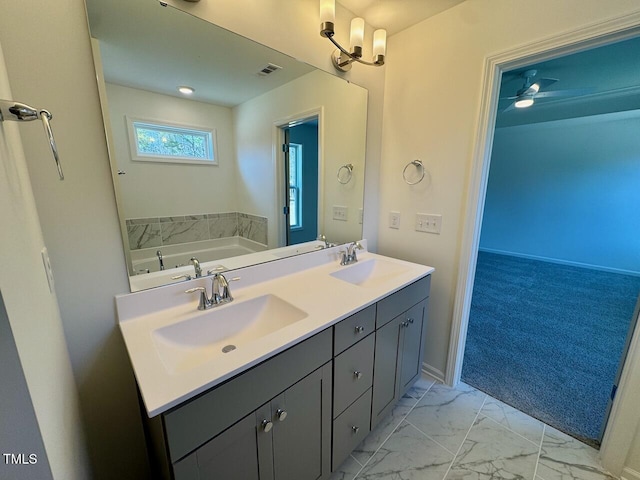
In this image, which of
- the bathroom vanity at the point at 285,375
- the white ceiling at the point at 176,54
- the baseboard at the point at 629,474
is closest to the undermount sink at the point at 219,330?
the bathroom vanity at the point at 285,375

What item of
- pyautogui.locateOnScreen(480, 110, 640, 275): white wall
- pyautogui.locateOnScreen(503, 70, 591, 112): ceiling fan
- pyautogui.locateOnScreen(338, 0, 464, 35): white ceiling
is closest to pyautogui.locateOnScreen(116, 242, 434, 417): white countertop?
pyautogui.locateOnScreen(338, 0, 464, 35): white ceiling

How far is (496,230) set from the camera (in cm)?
536

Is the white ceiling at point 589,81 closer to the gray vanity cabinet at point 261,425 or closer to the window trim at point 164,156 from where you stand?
the window trim at point 164,156

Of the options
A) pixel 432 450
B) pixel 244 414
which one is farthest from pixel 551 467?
pixel 244 414

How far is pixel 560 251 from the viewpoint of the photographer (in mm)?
4633

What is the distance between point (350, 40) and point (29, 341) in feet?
5.69

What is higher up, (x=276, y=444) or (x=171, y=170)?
(x=171, y=170)

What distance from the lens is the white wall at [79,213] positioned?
74 cm

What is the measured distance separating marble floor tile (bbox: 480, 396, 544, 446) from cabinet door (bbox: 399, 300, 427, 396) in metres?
0.48

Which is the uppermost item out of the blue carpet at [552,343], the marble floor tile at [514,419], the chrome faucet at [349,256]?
the chrome faucet at [349,256]

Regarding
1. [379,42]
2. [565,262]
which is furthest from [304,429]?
[565,262]

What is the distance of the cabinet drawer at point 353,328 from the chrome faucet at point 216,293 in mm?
498

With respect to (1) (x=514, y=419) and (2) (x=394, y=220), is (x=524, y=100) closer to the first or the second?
(2) (x=394, y=220)

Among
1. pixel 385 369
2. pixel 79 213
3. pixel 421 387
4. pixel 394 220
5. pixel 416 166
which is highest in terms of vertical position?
pixel 416 166
